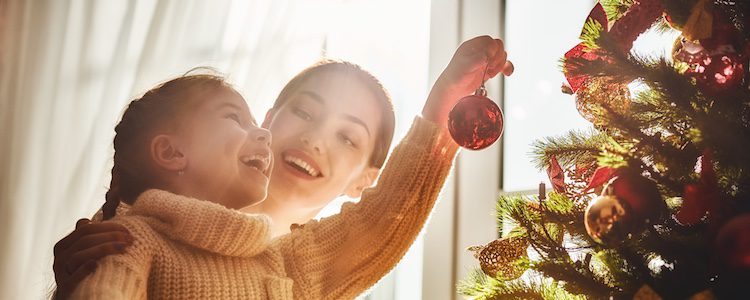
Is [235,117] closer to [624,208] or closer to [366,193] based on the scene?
[366,193]

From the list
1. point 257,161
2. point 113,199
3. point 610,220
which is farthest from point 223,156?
point 610,220

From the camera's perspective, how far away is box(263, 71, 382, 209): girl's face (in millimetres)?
992

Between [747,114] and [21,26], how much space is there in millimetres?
1389

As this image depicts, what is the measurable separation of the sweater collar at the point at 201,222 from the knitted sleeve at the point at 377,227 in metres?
0.08

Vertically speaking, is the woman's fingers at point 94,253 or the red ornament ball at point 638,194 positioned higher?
the red ornament ball at point 638,194

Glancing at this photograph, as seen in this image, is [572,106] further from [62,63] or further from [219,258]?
[62,63]

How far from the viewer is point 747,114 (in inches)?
27.2

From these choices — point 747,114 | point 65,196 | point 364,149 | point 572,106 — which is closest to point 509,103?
point 572,106

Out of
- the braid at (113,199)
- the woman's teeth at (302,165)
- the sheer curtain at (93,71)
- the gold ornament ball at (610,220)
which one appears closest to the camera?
the gold ornament ball at (610,220)

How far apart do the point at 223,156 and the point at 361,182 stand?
250mm

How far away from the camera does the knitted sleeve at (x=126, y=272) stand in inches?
27.1

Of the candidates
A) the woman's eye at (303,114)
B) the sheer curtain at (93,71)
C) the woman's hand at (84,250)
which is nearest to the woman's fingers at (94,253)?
the woman's hand at (84,250)

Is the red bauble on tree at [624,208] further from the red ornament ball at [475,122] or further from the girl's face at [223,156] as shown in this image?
the girl's face at [223,156]

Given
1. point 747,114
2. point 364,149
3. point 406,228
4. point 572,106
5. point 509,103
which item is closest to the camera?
point 747,114
